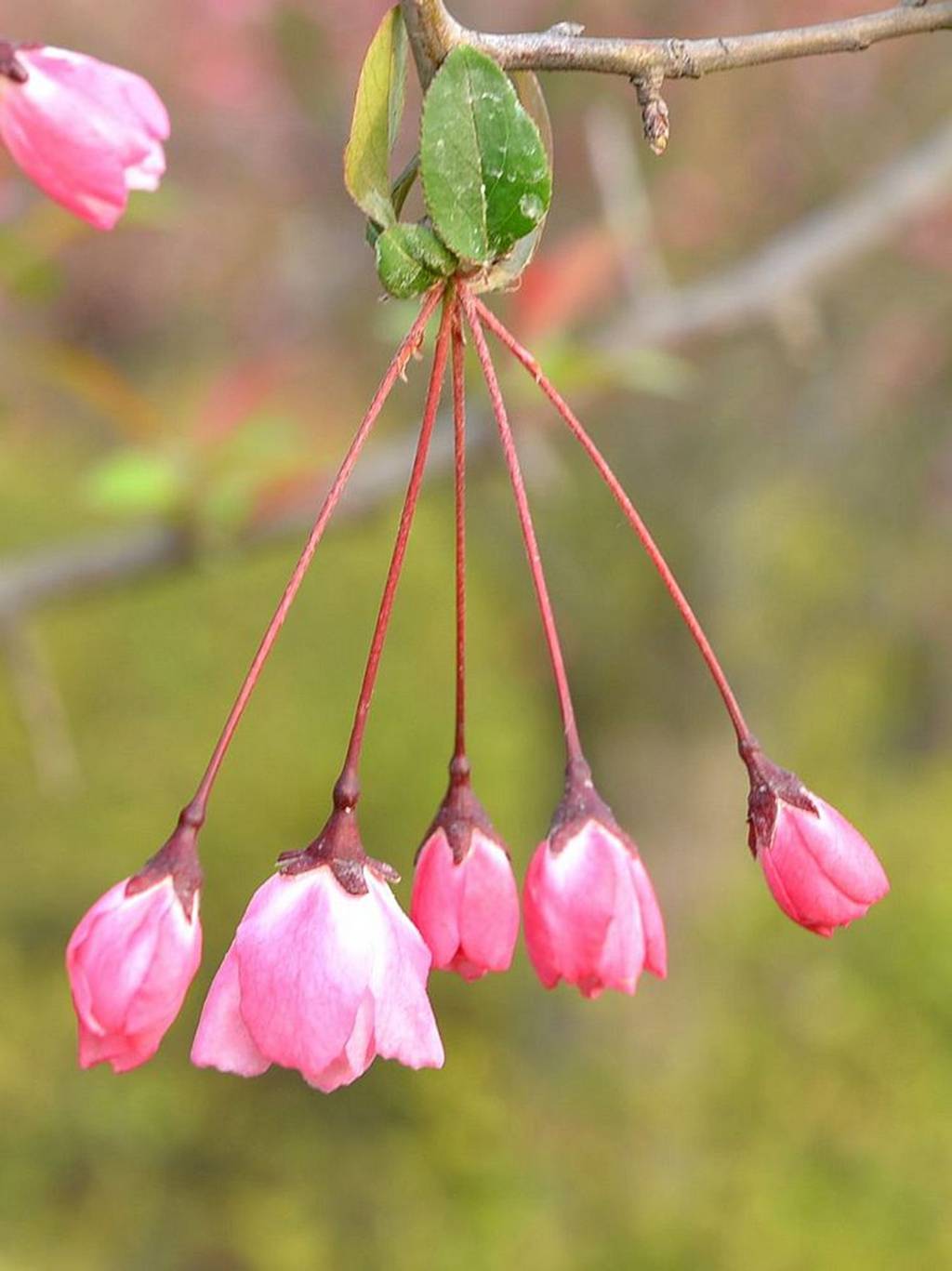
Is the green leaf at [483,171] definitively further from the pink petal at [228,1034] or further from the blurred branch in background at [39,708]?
the blurred branch in background at [39,708]

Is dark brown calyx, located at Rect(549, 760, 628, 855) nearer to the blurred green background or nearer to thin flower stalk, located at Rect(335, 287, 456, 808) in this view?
thin flower stalk, located at Rect(335, 287, 456, 808)

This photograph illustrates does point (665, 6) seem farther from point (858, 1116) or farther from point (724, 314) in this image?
point (858, 1116)

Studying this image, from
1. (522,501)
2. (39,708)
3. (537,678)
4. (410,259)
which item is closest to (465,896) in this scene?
(522,501)

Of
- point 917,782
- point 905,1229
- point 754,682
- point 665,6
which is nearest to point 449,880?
point 665,6

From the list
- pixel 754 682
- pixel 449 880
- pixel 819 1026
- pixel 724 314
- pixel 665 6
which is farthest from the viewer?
pixel 819 1026

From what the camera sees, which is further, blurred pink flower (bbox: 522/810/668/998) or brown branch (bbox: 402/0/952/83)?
blurred pink flower (bbox: 522/810/668/998)

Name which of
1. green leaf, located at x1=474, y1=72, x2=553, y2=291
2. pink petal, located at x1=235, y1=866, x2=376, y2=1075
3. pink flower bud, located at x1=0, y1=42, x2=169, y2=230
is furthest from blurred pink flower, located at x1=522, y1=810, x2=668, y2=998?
pink flower bud, located at x1=0, y1=42, x2=169, y2=230
